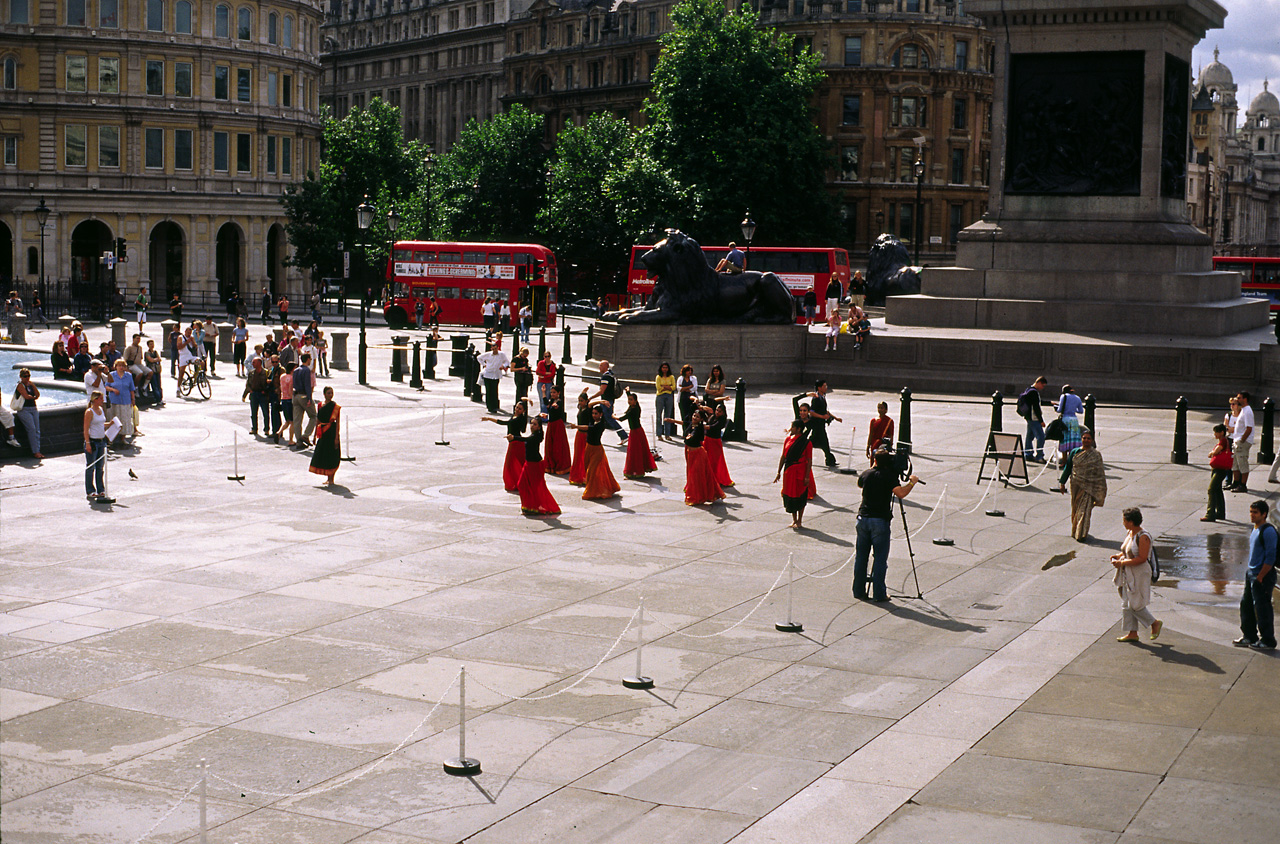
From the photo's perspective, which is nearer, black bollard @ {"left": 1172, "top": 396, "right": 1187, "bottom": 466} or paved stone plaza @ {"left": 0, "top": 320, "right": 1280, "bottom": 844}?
paved stone plaza @ {"left": 0, "top": 320, "right": 1280, "bottom": 844}

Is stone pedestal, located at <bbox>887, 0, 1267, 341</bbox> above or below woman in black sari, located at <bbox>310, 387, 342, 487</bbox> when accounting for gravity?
above

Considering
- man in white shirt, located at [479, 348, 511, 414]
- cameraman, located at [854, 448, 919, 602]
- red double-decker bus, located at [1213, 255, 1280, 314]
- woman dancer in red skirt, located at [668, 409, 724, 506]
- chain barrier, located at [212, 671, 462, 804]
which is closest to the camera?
chain barrier, located at [212, 671, 462, 804]

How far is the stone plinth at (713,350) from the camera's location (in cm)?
3728

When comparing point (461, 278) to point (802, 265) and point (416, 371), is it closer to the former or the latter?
point (802, 265)

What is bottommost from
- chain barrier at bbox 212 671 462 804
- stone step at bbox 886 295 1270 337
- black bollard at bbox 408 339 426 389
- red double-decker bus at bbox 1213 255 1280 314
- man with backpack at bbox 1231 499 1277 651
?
chain barrier at bbox 212 671 462 804

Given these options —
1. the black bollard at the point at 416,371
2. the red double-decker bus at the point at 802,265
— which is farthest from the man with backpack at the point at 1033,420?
the red double-decker bus at the point at 802,265

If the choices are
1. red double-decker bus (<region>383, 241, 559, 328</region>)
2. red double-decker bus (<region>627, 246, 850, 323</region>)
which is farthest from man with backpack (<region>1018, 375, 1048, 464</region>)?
red double-decker bus (<region>383, 241, 559, 328</region>)

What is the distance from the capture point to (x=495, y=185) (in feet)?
291

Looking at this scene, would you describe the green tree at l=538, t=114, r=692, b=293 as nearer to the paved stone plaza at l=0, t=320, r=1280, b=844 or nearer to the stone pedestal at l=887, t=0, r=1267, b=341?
the stone pedestal at l=887, t=0, r=1267, b=341

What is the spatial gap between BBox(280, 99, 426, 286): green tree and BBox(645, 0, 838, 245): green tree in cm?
1619

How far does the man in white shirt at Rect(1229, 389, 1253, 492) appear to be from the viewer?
22.2 m

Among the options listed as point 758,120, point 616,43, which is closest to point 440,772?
point 758,120

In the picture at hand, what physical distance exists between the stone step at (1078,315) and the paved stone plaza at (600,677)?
1512cm

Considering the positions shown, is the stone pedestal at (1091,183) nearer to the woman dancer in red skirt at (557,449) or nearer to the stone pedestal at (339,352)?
the stone pedestal at (339,352)
